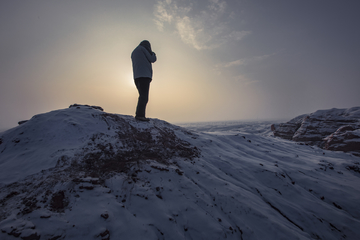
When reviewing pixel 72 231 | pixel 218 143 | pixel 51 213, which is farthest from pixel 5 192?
pixel 218 143

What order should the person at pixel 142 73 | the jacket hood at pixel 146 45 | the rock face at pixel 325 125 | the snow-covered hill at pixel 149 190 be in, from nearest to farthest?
the snow-covered hill at pixel 149 190 → the person at pixel 142 73 → the jacket hood at pixel 146 45 → the rock face at pixel 325 125

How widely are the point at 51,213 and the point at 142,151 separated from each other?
1551mm

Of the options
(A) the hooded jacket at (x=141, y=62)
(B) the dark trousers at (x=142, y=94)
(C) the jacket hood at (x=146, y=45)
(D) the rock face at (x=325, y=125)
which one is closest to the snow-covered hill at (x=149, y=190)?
(B) the dark trousers at (x=142, y=94)

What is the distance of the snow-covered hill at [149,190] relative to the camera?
4.63 ft

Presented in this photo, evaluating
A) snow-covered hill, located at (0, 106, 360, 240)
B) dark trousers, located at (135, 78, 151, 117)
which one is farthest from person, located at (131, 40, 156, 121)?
snow-covered hill, located at (0, 106, 360, 240)

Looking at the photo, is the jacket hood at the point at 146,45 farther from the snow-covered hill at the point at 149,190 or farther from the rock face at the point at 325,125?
the rock face at the point at 325,125

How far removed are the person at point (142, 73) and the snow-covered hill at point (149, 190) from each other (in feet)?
3.79

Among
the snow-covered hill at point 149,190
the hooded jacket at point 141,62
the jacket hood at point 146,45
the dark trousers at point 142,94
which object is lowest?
the snow-covered hill at point 149,190

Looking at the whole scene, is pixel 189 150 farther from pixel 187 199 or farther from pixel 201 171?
pixel 187 199

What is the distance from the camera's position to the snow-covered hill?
141 centimetres

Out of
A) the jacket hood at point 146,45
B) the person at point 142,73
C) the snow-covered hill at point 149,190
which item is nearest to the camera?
the snow-covered hill at point 149,190

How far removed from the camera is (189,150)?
10.5ft

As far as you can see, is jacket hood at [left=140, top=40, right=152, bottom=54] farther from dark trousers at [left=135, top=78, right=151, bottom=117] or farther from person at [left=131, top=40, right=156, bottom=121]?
dark trousers at [left=135, top=78, right=151, bottom=117]

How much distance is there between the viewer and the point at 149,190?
188 centimetres
